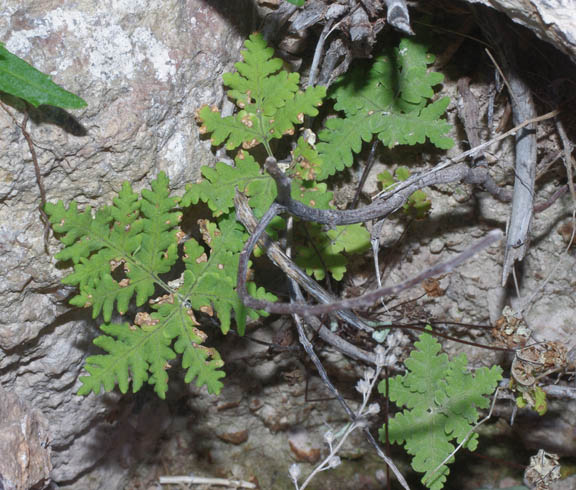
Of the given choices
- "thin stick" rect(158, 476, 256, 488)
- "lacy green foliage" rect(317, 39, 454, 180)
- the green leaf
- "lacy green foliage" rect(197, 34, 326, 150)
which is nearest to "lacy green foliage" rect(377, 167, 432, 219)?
"lacy green foliage" rect(317, 39, 454, 180)

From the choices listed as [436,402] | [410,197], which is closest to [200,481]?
[436,402]

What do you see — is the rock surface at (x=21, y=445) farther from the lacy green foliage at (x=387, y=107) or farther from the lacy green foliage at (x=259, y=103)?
the lacy green foliage at (x=387, y=107)

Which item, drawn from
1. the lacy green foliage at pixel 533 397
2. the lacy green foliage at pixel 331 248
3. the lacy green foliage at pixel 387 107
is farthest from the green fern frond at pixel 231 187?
the lacy green foliage at pixel 533 397

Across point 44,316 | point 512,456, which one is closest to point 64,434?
point 44,316

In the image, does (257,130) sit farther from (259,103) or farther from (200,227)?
(200,227)

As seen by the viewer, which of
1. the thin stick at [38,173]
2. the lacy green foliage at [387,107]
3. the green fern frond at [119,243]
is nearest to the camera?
the thin stick at [38,173]

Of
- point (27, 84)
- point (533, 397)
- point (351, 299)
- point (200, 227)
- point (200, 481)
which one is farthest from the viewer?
point (200, 481)
